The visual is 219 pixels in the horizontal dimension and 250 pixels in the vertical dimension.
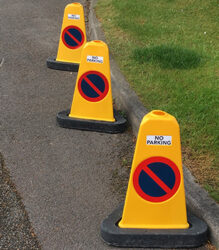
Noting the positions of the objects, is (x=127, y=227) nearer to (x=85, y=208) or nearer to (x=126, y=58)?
(x=85, y=208)

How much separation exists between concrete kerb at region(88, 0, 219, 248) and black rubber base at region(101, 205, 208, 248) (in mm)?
99

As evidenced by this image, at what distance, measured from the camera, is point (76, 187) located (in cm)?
475

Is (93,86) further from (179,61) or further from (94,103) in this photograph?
(179,61)

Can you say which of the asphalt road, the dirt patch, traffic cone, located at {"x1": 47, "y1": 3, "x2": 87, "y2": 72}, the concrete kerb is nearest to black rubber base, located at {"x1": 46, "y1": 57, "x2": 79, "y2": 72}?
traffic cone, located at {"x1": 47, "y1": 3, "x2": 87, "y2": 72}

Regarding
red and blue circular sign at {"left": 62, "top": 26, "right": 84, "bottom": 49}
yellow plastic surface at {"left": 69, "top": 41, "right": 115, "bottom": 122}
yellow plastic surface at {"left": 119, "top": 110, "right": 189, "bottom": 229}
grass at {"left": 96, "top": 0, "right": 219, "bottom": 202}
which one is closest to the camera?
yellow plastic surface at {"left": 119, "top": 110, "right": 189, "bottom": 229}

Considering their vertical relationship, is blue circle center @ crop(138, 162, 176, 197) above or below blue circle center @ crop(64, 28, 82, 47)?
above

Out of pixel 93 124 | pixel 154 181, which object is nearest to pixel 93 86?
pixel 93 124

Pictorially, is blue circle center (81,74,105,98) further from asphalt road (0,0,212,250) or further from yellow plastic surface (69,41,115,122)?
asphalt road (0,0,212,250)

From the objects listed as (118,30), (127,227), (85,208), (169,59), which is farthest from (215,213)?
(118,30)

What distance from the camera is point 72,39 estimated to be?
7668mm

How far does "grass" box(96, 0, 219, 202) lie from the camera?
5.25 metres

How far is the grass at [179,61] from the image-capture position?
525cm

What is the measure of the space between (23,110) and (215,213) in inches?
118

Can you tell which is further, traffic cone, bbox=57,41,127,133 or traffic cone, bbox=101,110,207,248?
traffic cone, bbox=57,41,127,133
